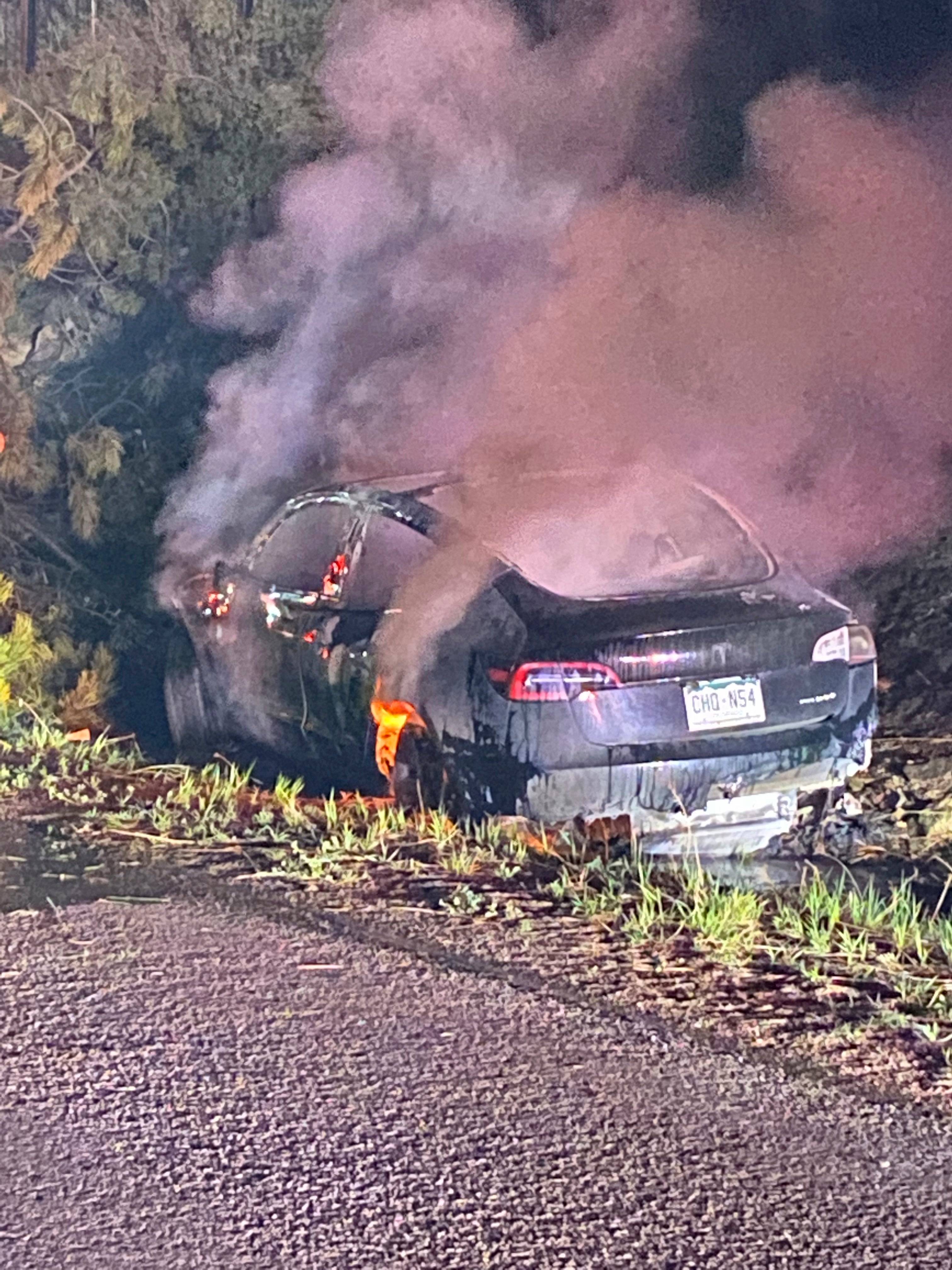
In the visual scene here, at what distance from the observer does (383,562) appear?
21.6ft

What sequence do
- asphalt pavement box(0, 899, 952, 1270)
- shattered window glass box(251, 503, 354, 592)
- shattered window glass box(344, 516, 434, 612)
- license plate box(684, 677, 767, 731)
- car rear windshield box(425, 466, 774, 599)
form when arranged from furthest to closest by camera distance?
shattered window glass box(251, 503, 354, 592) < shattered window glass box(344, 516, 434, 612) < car rear windshield box(425, 466, 774, 599) < license plate box(684, 677, 767, 731) < asphalt pavement box(0, 899, 952, 1270)

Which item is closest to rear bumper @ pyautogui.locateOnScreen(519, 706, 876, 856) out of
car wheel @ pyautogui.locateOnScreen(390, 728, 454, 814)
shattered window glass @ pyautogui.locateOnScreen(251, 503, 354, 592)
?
car wheel @ pyautogui.locateOnScreen(390, 728, 454, 814)

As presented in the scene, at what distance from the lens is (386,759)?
634cm

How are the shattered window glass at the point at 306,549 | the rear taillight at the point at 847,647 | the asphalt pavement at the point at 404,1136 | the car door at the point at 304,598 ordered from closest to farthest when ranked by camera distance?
the asphalt pavement at the point at 404,1136 < the rear taillight at the point at 847,647 < the car door at the point at 304,598 < the shattered window glass at the point at 306,549

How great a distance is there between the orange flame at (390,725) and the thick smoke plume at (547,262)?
218 cm

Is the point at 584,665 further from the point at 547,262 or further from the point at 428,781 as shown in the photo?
the point at 547,262

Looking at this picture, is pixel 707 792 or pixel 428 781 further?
pixel 428 781

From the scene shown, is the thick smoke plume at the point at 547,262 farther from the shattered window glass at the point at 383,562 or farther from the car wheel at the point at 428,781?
the car wheel at the point at 428,781

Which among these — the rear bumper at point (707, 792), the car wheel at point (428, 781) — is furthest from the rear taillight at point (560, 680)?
the car wheel at point (428, 781)

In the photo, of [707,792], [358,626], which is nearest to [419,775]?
[358,626]

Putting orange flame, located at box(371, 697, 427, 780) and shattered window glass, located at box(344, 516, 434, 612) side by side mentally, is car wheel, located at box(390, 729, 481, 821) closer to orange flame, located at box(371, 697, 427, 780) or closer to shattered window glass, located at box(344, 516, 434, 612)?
orange flame, located at box(371, 697, 427, 780)

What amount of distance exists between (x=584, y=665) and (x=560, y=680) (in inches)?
4.0

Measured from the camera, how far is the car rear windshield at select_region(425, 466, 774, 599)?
6129mm

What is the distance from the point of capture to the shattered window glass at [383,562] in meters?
6.41
